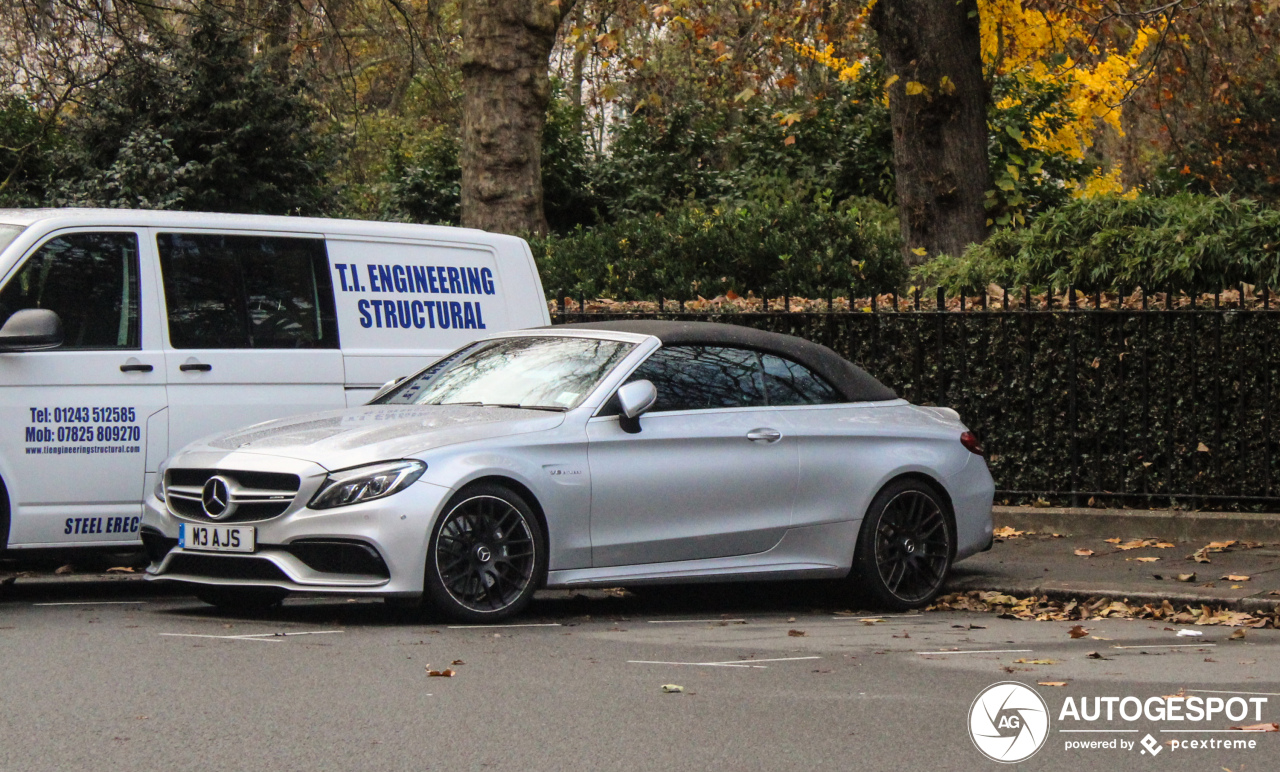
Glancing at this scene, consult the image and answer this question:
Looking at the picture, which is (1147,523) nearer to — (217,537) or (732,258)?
(732,258)

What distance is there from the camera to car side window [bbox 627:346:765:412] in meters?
8.70

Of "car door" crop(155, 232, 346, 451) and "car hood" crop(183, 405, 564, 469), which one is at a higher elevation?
"car door" crop(155, 232, 346, 451)

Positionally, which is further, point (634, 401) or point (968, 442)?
point (968, 442)

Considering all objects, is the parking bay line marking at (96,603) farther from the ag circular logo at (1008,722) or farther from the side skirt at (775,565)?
the ag circular logo at (1008,722)

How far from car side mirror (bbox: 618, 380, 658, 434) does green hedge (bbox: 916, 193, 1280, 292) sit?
15.4 ft

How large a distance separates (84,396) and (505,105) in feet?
33.9

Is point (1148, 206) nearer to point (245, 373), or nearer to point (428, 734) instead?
point (245, 373)

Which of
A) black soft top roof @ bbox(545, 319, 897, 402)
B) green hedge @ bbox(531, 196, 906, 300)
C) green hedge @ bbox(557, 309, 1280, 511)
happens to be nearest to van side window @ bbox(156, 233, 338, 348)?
black soft top roof @ bbox(545, 319, 897, 402)

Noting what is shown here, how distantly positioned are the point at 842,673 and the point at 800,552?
6.27 feet

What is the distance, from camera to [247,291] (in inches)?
370

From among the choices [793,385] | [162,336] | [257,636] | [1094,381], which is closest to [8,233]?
[162,336]

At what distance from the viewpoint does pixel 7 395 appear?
27.4 feet

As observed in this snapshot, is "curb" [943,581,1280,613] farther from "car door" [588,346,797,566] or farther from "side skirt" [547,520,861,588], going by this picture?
"car door" [588,346,797,566]

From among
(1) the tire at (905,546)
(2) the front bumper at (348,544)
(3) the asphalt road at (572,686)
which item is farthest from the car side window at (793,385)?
(2) the front bumper at (348,544)
